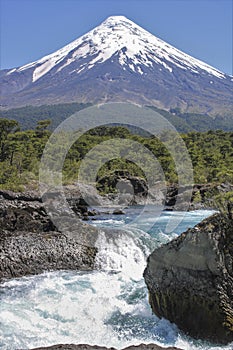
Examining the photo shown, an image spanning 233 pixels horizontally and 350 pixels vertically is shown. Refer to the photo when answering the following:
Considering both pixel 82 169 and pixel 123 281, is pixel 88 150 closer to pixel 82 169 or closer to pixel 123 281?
pixel 82 169

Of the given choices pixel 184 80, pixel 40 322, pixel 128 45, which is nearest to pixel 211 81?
pixel 184 80

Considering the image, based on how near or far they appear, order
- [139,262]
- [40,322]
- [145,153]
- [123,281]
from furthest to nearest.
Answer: [145,153]
[139,262]
[123,281]
[40,322]

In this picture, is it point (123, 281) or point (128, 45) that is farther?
point (128, 45)

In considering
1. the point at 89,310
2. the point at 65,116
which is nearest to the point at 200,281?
the point at 89,310

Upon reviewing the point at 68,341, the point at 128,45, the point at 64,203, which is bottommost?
the point at 68,341

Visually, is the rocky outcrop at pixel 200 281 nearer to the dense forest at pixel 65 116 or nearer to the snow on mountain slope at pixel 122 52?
the dense forest at pixel 65 116

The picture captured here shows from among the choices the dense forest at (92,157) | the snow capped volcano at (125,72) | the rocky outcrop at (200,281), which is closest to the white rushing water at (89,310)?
the rocky outcrop at (200,281)

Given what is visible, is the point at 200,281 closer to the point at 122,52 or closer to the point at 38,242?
the point at 38,242
